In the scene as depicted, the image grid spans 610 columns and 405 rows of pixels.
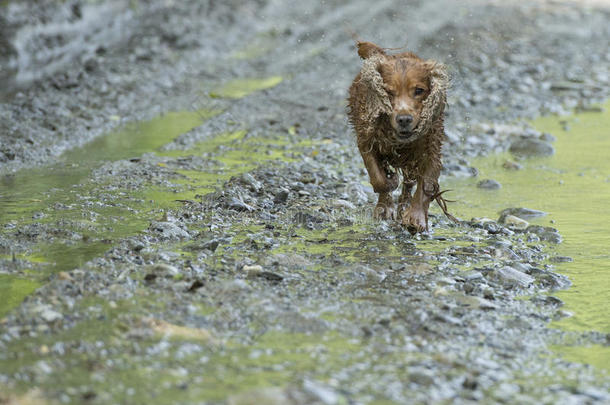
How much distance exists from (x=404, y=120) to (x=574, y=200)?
9.73 ft

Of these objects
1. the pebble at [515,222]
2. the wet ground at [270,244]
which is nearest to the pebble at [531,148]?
the wet ground at [270,244]

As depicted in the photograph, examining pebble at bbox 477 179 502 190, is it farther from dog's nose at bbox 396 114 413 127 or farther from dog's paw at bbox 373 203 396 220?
dog's nose at bbox 396 114 413 127

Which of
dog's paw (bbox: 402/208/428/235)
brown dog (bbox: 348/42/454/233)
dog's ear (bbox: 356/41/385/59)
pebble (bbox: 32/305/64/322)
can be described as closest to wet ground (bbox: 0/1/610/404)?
pebble (bbox: 32/305/64/322)

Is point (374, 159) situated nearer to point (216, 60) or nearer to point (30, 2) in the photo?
point (216, 60)

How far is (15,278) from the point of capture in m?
5.35

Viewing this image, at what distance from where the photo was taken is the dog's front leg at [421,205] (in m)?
6.96

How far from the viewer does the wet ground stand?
422 cm

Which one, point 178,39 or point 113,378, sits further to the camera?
point 178,39

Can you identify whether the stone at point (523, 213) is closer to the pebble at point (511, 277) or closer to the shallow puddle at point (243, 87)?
the pebble at point (511, 277)

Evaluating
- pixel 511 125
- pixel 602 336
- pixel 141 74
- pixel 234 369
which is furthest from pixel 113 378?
pixel 141 74

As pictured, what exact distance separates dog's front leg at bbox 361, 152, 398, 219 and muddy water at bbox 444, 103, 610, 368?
2.72ft

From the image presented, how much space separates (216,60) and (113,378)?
12.4 meters

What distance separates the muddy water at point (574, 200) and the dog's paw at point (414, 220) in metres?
0.96

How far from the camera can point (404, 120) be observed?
255 inches
